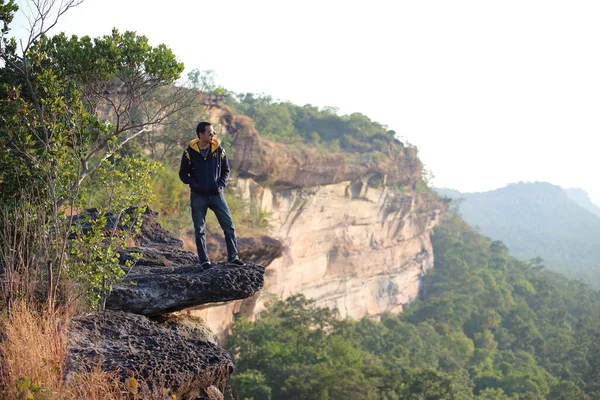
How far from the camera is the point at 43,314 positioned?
3.58m

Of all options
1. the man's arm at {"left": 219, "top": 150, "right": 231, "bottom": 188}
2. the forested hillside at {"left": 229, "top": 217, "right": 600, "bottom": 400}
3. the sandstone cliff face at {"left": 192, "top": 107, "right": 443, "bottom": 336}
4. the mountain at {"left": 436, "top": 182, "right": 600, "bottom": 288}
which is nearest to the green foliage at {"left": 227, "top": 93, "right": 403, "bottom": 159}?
the sandstone cliff face at {"left": 192, "top": 107, "right": 443, "bottom": 336}

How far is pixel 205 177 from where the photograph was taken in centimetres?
473

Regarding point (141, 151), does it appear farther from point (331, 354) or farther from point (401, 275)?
point (401, 275)

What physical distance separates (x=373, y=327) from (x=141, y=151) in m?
16.1

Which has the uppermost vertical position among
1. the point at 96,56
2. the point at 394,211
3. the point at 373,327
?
the point at 96,56

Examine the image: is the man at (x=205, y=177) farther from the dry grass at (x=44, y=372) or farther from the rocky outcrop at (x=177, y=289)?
Answer: the dry grass at (x=44, y=372)

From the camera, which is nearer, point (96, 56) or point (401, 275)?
point (96, 56)

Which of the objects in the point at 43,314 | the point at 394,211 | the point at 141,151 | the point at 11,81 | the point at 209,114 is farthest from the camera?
the point at 394,211

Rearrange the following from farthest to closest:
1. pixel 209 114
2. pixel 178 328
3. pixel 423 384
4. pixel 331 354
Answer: pixel 209 114
pixel 331 354
pixel 423 384
pixel 178 328

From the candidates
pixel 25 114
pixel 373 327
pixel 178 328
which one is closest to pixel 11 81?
pixel 25 114

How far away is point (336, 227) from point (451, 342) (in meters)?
8.15

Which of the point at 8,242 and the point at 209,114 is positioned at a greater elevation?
the point at 209,114

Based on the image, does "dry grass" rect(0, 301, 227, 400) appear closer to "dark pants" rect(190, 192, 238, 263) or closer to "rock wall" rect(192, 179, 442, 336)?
"dark pants" rect(190, 192, 238, 263)

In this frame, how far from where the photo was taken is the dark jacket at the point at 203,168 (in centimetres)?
471
